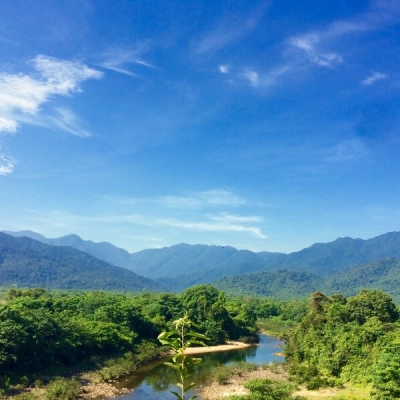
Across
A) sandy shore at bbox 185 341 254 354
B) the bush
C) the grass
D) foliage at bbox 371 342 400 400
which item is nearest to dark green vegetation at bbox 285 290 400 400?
foliage at bbox 371 342 400 400

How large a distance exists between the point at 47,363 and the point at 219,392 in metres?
17.4

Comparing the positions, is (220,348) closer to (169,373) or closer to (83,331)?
(169,373)

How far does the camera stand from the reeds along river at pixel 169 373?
33.8 m

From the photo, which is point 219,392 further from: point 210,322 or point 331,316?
point 210,322

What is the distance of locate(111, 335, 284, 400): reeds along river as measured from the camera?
3384 centimetres

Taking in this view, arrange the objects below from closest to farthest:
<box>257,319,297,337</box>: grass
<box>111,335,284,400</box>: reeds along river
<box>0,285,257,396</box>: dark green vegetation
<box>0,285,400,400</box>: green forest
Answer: <box>0,285,400,400</box>: green forest, <box>111,335,284,400</box>: reeds along river, <box>0,285,257,396</box>: dark green vegetation, <box>257,319,297,337</box>: grass

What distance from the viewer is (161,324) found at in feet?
200

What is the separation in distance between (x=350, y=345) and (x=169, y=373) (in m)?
19.8

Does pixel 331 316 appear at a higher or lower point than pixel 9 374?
higher

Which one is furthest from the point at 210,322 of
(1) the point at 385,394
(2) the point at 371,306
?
(1) the point at 385,394

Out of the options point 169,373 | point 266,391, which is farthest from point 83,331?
point 266,391

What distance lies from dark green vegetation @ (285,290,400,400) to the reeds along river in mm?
7681

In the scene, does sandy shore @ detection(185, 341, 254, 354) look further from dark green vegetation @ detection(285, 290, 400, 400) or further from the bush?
the bush

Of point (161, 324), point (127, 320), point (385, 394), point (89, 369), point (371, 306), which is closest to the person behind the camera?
point (385, 394)
